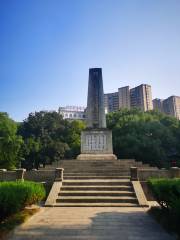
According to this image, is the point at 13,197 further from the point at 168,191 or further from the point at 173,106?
the point at 173,106

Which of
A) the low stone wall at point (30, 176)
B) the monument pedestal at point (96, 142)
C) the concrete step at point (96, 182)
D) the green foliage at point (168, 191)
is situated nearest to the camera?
the green foliage at point (168, 191)

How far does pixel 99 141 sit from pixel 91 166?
3171 millimetres

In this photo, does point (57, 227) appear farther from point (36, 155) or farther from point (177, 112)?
point (177, 112)

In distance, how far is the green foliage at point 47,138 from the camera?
37281 mm

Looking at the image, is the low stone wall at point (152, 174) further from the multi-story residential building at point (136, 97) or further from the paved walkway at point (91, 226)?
the multi-story residential building at point (136, 97)

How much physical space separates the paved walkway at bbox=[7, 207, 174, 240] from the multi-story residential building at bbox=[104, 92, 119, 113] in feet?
216

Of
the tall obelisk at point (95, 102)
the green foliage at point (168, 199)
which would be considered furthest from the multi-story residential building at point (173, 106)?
the green foliage at point (168, 199)

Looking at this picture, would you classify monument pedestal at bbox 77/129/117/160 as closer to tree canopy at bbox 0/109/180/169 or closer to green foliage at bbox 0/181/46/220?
Answer: green foliage at bbox 0/181/46/220

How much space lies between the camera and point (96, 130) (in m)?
20.0

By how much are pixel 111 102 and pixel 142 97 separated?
1253 centimetres

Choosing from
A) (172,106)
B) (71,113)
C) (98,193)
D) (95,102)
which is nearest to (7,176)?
(98,193)

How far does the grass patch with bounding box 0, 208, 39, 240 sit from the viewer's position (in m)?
6.14

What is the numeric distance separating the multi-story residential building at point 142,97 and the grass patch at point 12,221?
6086 centimetres

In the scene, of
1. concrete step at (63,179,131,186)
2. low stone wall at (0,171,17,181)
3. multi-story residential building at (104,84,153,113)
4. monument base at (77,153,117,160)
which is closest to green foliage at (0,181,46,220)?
concrete step at (63,179,131,186)
